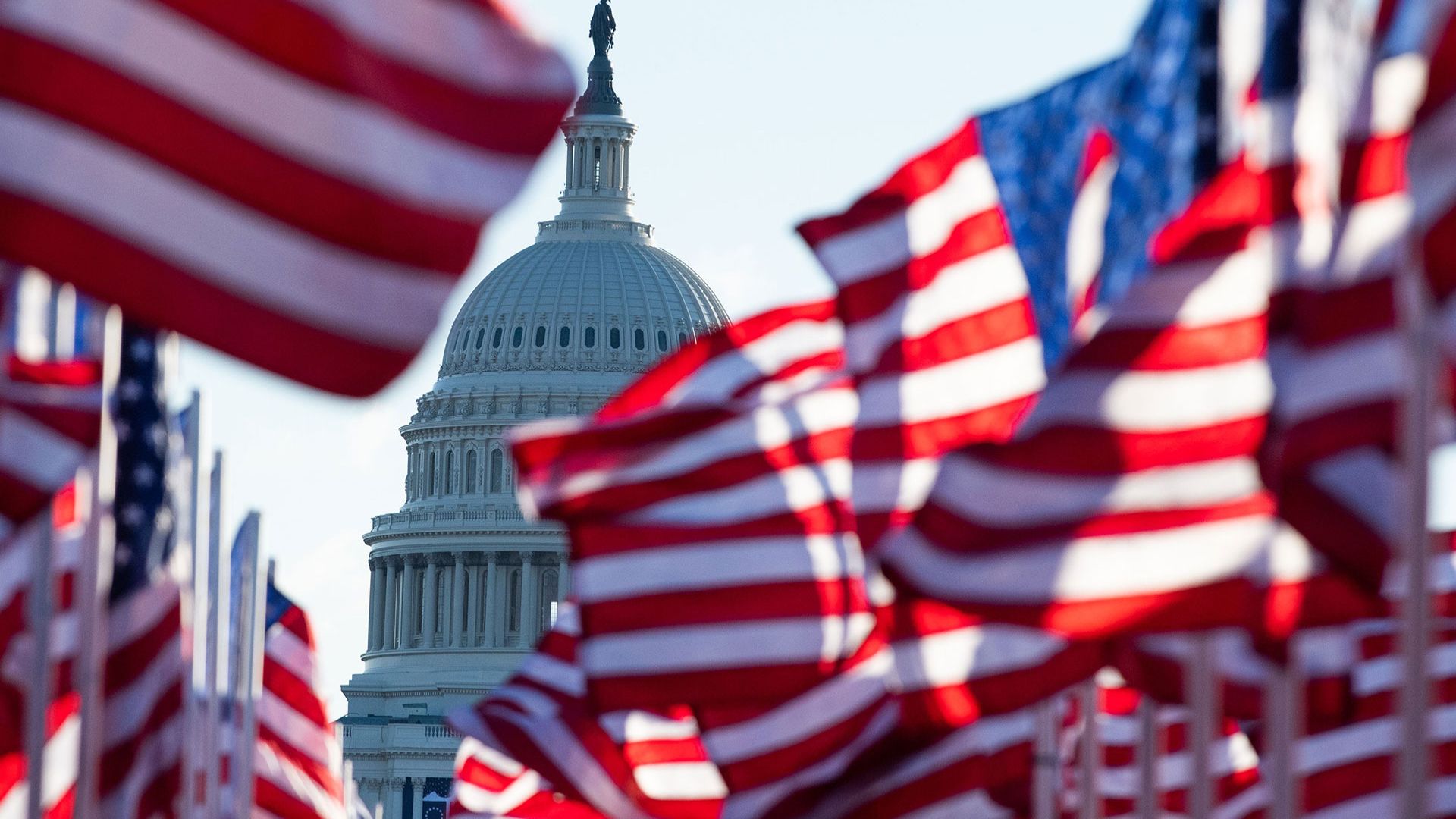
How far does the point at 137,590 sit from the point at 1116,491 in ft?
22.9

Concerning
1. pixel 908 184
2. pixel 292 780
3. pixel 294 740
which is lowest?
pixel 292 780

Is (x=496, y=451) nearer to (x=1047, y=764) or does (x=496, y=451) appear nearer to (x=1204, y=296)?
(x=1047, y=764)

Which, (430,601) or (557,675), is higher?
(430,601)

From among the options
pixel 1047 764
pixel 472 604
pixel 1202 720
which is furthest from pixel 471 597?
pixel 1202 720

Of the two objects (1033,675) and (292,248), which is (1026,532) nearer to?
(1033,675)

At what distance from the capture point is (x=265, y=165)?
12305mm

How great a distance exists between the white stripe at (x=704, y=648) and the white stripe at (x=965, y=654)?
2.65 metres

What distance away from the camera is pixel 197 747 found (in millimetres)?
27453

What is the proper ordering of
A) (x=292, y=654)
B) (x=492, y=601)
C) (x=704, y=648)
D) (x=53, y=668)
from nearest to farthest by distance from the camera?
(x=53, y=668) → (x=704, y=648) → (x=292, y=654) → (x=492, y=601)

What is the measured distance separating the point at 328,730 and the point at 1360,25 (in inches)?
779

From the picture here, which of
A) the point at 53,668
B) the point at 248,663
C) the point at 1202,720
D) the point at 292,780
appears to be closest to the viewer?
the point at 1202,720

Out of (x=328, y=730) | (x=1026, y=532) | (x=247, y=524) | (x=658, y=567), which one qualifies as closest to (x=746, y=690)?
(x=658, y=567)

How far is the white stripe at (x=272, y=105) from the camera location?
39.6 ft

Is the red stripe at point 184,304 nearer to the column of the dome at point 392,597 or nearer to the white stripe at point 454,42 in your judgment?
the white stripe at point 454,42
